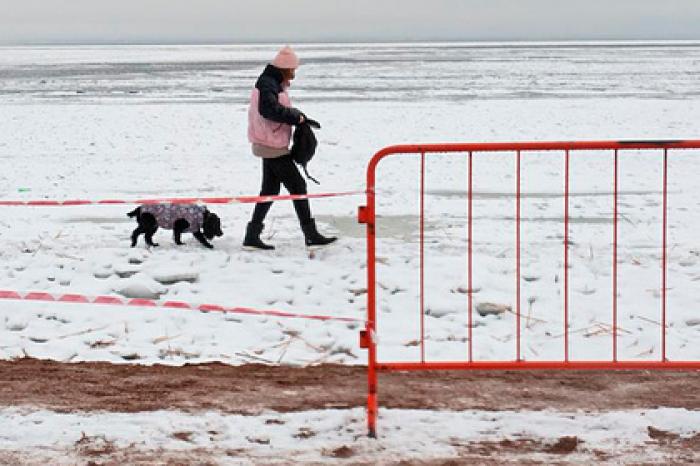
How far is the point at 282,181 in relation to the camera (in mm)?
8969

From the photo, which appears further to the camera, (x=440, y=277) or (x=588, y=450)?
(x=440, y=277)

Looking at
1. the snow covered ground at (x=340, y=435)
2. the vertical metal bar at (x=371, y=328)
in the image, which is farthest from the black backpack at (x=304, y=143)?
the snow covered ground at (x=340, y=435)

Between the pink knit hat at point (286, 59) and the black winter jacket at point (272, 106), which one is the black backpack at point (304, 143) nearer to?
the black winter jacket at point (272, 106)

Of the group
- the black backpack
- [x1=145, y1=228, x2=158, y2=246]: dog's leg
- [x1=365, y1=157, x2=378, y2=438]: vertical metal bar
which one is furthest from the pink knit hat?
[x1=365, y1=157, x2=378, y2=438]: vertical metal bar

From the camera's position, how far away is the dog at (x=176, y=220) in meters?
8.90

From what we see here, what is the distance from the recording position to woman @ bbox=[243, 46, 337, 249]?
28.3 ft

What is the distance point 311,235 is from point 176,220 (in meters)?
1.16

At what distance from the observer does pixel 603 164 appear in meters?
15.1

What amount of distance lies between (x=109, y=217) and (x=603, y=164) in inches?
291

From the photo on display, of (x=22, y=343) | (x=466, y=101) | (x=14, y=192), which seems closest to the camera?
(x=22, y=343)

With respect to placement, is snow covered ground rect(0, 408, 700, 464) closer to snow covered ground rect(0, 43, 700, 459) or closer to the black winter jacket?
snow covered ground rect(0, 43, 700, 459)

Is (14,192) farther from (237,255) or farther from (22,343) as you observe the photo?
(22,343)

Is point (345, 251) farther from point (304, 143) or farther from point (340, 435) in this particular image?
point (340, 435)

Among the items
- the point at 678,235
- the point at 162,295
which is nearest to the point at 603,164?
the point at 678,235
